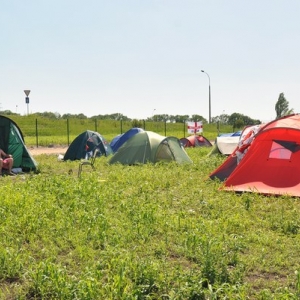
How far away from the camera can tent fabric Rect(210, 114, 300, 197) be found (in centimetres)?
874

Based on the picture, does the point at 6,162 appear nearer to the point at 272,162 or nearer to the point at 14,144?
the point at 14,144

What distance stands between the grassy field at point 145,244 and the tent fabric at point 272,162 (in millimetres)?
444

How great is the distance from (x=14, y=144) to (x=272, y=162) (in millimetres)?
8275

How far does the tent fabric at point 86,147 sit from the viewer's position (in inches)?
712

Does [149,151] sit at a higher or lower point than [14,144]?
lower

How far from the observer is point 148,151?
1520cm

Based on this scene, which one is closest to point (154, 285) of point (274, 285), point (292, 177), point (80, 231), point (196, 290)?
point (196, 290)

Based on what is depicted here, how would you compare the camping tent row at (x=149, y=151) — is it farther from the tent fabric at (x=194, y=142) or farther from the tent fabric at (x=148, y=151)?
the tent fabric at (x=194, y=142)

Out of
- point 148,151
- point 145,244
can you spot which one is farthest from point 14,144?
point 145,244

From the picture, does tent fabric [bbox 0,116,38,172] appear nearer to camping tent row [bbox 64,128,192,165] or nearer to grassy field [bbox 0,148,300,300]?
camping tent row [bbox 64,128,192,165]

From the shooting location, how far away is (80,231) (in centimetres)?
580

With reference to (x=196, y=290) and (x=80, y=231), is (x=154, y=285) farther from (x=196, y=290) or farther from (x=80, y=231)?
(x=80, y=231)

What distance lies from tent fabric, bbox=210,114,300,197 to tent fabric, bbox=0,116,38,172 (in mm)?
7206

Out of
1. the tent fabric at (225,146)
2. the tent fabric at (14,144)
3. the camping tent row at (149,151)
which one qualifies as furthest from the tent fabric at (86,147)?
the tent fabric at (225,146)
